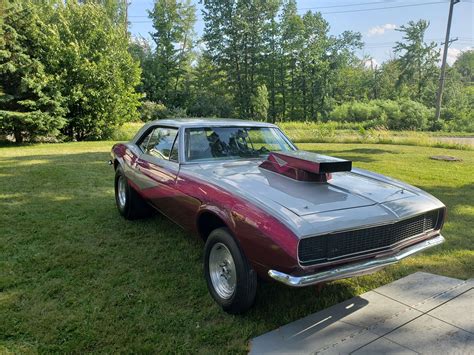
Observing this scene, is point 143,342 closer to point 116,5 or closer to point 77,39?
point 77,39

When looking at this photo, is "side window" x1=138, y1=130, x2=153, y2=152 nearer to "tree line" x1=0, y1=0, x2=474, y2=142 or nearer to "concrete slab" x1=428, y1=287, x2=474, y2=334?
"concrete slab" x1=428, y1=287, x2=474, y2=334

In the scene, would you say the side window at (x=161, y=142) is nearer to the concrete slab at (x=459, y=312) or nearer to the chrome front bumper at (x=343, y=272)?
the chrome front bumper at (x=343, y=272)

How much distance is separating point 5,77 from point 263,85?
31304mm

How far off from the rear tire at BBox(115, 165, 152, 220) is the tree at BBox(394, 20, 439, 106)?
158 feet

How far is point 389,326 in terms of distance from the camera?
9.01ft

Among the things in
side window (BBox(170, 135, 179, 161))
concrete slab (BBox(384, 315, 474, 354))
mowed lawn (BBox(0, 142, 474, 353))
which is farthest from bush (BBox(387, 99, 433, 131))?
concrete slab (BBox(384, 315, 474, 354))

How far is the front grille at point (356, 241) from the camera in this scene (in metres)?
2.42

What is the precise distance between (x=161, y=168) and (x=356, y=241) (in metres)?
2.27

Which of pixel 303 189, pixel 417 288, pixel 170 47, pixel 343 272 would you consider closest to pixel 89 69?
pixel 303 189

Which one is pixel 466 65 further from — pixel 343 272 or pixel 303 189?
pixel 343 272

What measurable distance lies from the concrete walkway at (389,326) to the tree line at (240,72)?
15.9 meters

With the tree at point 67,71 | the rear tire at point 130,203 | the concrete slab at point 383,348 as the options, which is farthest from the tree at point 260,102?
the concrete slab at point 383,348

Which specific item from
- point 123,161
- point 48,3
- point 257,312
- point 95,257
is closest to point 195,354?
point 257,312

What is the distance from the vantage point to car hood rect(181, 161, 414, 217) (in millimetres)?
2701
